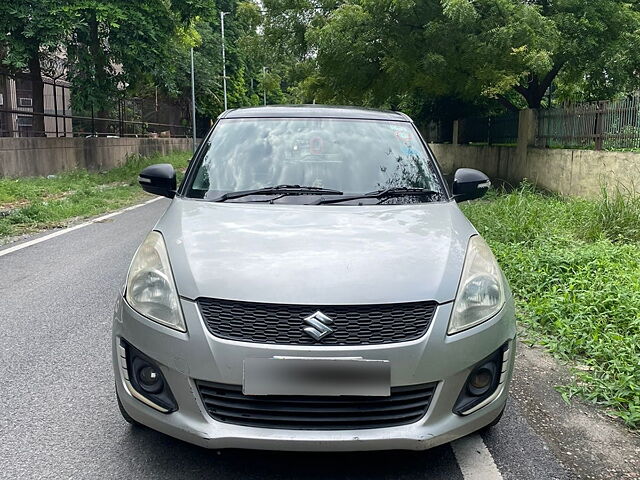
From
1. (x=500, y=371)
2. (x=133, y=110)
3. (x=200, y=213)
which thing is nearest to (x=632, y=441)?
(x=500, y=371)

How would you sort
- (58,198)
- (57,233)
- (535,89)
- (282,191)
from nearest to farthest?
(282,191), (57,233), (58,198), (535,89)

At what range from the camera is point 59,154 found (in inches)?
671

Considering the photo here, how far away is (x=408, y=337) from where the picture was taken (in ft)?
7.84

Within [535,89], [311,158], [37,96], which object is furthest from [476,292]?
[37,96]

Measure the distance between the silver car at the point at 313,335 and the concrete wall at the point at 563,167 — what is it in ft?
24.7

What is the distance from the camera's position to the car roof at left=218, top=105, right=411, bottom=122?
4.16 meters

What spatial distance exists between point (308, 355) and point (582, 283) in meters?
3.51

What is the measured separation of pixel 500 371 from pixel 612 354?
5.32ft

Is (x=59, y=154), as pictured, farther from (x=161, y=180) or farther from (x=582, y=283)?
(x=582, y=283)

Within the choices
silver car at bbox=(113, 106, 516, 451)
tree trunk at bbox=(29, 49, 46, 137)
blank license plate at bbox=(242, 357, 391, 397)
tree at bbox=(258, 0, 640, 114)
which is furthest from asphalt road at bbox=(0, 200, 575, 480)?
tree trunk at bbox=(29, 49, 46, 137)

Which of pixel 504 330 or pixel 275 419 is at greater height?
pixel 504 330

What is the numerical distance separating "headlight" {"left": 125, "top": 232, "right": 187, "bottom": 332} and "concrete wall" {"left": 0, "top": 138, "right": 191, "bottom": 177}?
12.8m

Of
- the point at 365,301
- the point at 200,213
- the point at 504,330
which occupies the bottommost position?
the point at 504,330

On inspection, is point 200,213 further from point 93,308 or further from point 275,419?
point 93,308
